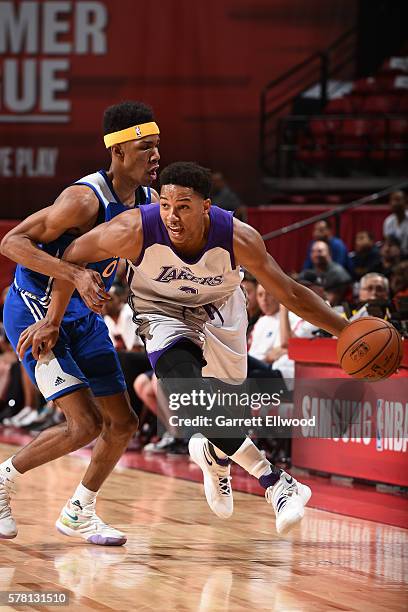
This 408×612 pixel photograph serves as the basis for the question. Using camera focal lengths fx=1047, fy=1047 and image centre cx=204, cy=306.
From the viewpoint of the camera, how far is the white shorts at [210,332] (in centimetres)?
468

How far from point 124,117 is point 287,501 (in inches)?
75.6

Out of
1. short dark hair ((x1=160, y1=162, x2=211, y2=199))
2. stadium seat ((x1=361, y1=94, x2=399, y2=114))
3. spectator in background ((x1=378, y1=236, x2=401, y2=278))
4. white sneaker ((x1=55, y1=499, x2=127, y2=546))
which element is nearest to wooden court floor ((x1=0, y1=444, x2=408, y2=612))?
white sneaker ((x1=55, y1=499, x2=127, y2=546))

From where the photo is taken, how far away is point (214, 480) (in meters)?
4.80

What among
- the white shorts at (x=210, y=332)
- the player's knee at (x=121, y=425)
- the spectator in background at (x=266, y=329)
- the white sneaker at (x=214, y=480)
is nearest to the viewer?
the white shorts at (x=210, y=332)

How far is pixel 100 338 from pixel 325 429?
2.80 metres

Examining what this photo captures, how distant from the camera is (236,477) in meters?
7.59

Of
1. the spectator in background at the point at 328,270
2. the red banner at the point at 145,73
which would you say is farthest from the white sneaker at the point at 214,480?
the red banner at the point at 145,73

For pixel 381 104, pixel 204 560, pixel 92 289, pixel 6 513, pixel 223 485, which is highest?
pixel 381 104

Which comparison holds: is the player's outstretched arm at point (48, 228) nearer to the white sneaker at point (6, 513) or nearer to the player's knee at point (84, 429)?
the player's knee at point (84, 429)

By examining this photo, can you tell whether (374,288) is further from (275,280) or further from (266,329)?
(275,280)

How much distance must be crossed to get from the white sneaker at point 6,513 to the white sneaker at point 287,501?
4.00 feet

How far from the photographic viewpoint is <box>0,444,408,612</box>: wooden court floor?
3818mm

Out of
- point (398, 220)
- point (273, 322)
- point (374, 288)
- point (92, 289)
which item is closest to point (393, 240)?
point (398, 220)

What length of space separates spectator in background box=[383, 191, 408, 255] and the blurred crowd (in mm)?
11
